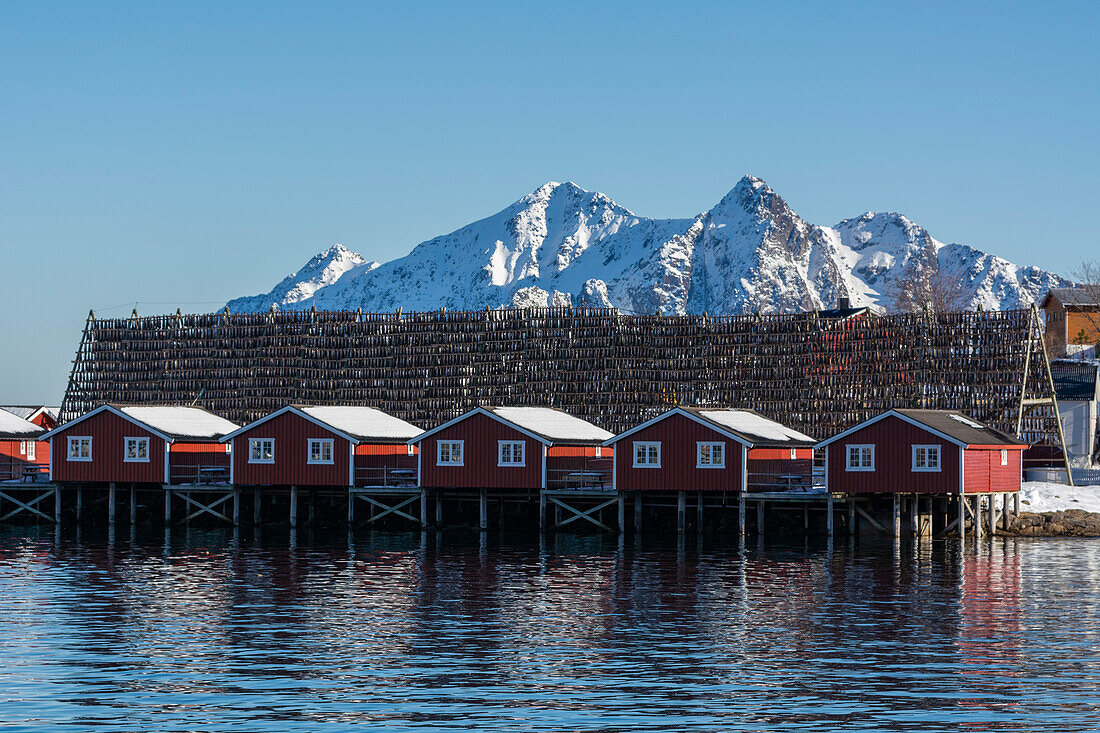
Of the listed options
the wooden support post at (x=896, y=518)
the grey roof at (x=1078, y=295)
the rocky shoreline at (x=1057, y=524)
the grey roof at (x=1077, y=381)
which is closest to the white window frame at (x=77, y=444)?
the wooden support post at (x=896, y=518)

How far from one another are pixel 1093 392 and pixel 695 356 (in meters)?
24.8

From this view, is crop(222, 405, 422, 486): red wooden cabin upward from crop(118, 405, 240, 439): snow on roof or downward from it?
downward

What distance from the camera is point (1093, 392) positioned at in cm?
9169

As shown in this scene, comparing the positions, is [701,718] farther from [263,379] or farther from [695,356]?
[263,379]

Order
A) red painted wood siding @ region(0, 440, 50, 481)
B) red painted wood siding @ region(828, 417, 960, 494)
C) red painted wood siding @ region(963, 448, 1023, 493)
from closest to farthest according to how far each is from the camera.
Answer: red painted wood siding @ region(828, 417, 960, 494), red painted wood siding @ region(963, 448, 1023, 493), red painted wood siding @ region(0, 440, 50, 481)

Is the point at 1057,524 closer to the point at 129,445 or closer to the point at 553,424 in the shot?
the point at 553,424

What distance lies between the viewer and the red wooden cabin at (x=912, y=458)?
64188 mm

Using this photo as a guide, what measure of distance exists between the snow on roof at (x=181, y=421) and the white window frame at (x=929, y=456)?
3729cm

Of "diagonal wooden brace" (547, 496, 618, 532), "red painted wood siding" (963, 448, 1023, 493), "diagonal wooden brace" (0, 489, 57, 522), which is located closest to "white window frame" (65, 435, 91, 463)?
"diagonal wooden brace" (0, 489, 57, 522)

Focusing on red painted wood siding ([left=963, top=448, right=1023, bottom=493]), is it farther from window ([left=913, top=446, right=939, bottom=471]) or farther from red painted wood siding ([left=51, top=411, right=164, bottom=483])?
red painted wood siding ([left=51, top=411, right=164, bottom=483])

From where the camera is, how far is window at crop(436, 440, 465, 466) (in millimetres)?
74000

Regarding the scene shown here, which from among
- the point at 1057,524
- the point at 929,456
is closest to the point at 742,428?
the point at 929,456

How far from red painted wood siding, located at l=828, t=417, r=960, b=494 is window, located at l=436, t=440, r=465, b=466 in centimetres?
1836

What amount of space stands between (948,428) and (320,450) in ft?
101
